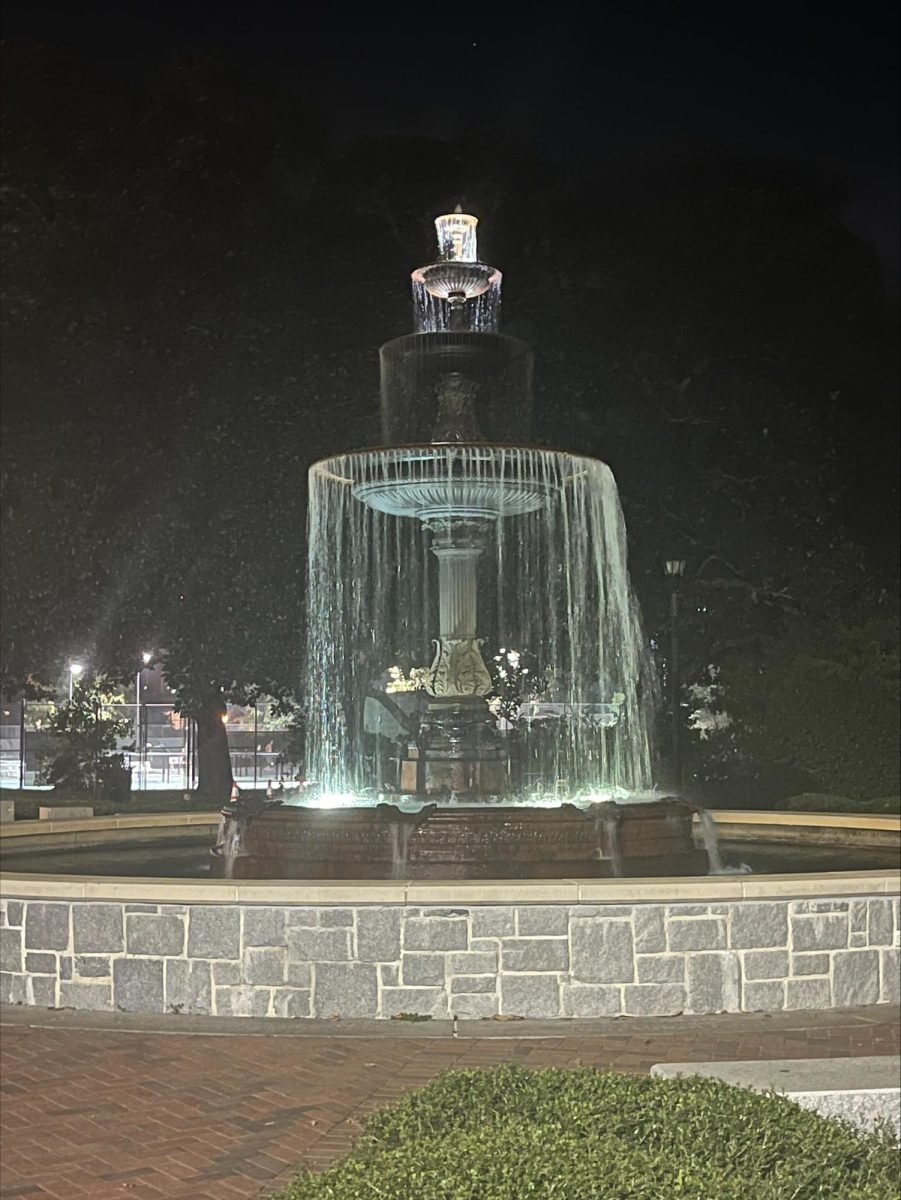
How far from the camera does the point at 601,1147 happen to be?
4.05m

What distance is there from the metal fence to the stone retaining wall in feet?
71.3

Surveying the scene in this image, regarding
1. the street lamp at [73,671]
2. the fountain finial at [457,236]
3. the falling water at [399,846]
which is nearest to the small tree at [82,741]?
the street lamp at [73,671]

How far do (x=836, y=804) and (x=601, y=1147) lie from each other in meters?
19.8

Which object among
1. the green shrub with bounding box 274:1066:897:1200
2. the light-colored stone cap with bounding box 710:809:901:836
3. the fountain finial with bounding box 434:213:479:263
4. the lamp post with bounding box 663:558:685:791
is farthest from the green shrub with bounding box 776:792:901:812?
the green shrub with bounding box 274:1066:897:1200

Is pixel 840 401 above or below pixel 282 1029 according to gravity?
above

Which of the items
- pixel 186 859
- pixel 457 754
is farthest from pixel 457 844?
pixel 186 859

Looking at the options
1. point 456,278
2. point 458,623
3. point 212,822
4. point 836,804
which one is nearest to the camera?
point 458,623

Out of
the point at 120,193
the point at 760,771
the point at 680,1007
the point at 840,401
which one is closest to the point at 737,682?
the point at 760,771

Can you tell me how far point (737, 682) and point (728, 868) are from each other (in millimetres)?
14682

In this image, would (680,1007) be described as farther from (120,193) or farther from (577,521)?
(120,193)

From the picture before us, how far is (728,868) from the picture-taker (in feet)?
41.4

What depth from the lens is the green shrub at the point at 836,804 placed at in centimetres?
2194

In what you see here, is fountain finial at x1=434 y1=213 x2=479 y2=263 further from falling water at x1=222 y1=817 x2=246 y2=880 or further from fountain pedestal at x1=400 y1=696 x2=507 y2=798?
falling water at x1=222 y1=817 x2=246 y2=880

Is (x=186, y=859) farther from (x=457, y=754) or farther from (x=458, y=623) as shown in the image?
(x=458, y=623)
